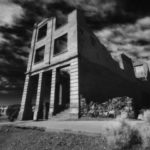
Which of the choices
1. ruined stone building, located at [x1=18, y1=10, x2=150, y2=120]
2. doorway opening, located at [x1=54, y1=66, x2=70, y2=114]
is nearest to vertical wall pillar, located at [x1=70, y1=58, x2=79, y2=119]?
ruined stone building, located at [x1=18, y1=10, x2=150, y2=120]

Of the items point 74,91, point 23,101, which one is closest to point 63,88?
point 23,101

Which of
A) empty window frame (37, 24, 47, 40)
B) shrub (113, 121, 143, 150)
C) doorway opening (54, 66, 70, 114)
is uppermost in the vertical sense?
empty window frame (37, 24, 47, 40)

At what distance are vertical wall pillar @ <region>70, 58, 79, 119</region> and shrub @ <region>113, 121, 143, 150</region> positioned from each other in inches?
264

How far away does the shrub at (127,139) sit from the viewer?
253 centimetres

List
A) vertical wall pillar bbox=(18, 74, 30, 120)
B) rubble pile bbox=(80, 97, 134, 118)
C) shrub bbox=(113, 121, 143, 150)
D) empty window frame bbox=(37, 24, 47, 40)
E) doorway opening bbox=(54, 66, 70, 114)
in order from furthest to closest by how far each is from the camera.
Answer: empty window frame bbox=(37, 24, 47, 40) < doorway opening bbox=(54, 66, 70, 114) < vertical wall pillar bbox=(18, 74, 30, 120) < rubble pile bbox=(80, 97, 134, 118) < shrub bbox=(113, 121, 143, 150)

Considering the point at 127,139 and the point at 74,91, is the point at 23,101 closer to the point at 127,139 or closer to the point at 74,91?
the point at 74,91

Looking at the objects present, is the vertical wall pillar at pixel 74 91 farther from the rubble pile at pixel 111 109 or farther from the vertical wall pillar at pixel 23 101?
the vertical wall pillar at pixel 23 101

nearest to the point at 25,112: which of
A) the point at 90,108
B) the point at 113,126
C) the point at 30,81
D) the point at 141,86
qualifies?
the point at 30,81

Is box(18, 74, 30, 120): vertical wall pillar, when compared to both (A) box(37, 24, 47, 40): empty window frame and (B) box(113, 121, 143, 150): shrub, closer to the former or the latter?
(A) box(37, 24, 47, 40): empty window frame

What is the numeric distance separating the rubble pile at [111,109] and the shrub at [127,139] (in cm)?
445

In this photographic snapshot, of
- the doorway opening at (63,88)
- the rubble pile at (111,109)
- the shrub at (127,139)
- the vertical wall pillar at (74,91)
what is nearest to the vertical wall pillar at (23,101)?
the doorway opening at (63,88)

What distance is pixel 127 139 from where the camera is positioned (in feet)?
8.46

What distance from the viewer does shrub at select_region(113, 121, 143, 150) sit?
8.30 feet

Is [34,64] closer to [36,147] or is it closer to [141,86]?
[36,147]
